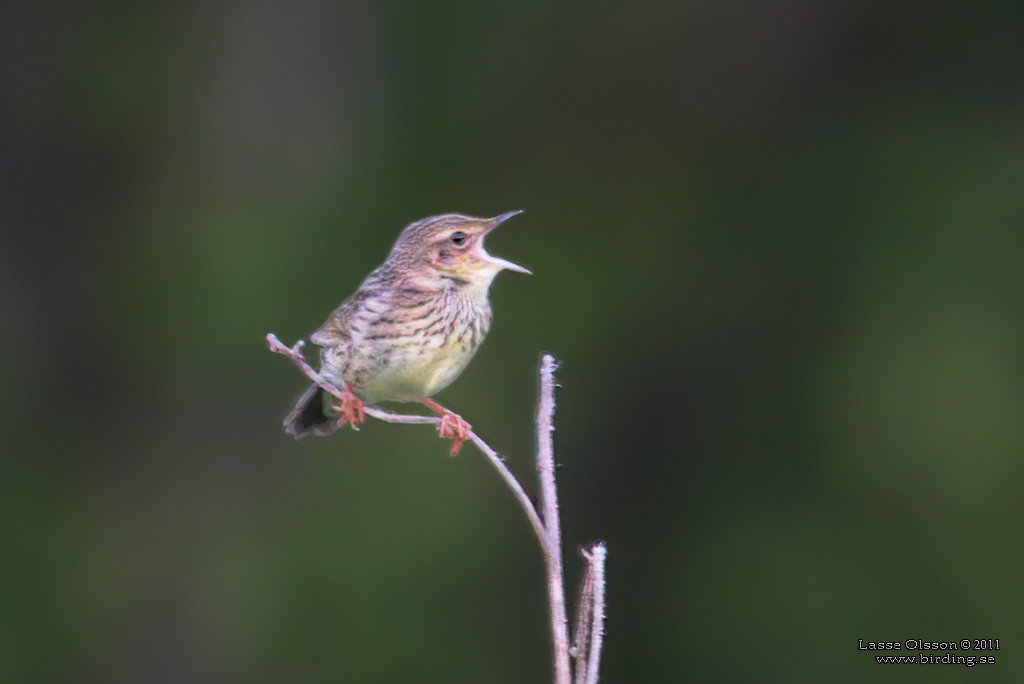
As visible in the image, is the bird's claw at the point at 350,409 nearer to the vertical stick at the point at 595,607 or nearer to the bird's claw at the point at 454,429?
the bird's claw at the point at 454,429

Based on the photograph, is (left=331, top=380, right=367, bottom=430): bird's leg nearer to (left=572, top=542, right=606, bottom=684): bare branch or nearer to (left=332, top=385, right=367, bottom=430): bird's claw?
(left=332, top=385, right=367, bottom=430): bird's claw

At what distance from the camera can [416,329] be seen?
305cm

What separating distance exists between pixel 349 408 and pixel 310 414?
427 mm

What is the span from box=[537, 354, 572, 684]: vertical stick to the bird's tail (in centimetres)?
116

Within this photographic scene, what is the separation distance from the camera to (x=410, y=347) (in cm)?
302

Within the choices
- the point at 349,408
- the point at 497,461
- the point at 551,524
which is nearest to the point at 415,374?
the point at 349,408

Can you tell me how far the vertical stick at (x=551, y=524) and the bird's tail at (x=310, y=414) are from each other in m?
1.16

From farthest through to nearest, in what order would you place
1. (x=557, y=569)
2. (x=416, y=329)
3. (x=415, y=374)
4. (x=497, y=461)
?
1. (x=416, y=329)
2. (x=415, y=374)
3. (x=497, y=461)
4. (x=557, y=569)

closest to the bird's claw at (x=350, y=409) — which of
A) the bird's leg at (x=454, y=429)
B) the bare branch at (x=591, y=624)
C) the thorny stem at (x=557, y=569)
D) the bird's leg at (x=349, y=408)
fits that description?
the bird's leg at (x=349, y=408)

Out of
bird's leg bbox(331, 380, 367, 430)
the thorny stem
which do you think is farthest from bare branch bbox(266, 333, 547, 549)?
bird's leg bbox(331, 380, 367, 430)

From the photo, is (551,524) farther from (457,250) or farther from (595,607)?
(457,250)

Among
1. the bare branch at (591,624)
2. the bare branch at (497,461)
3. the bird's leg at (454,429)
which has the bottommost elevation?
the bare branch at (591,624)

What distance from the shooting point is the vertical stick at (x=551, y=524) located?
1.81m

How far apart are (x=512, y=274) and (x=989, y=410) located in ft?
8.15
